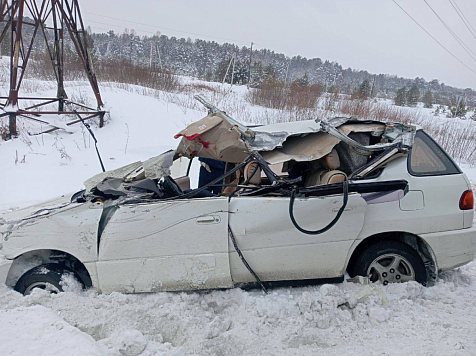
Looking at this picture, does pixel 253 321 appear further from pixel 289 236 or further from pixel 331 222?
pixel 331 222

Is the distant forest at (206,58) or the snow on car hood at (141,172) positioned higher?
the distant forest at (206,58)

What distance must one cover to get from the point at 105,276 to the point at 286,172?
85.1 inches

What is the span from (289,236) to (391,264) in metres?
1.08

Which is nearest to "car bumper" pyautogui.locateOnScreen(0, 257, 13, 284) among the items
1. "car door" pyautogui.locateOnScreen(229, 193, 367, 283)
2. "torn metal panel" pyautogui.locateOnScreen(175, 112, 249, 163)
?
"torn metal panel" pyautogui.locateOnScreen(175, 112, 249, 163)

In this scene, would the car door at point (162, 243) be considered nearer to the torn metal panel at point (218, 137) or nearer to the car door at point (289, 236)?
the car door at point (289, 236)

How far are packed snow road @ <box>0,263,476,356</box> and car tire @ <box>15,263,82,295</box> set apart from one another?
10 centimetres

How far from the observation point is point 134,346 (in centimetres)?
251

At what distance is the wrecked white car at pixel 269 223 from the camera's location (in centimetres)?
298

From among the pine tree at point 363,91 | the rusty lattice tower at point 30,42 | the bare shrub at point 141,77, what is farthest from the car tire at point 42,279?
the pine tree at point 363,91

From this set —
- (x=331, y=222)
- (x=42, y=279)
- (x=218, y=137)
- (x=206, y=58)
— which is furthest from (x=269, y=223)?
(x=206, y=58)

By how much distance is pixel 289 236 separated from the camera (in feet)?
10.1

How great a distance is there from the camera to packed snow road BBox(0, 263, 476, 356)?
8.20 feet

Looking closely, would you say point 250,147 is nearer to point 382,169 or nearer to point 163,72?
point 382,169

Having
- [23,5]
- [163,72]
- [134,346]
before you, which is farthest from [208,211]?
[163,72]
